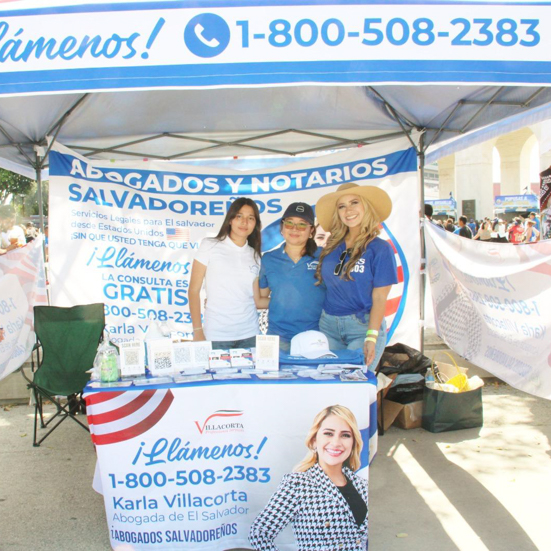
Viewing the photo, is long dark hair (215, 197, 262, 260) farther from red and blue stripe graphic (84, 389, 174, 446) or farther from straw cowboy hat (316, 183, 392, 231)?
red and blue stripe graphic (84, 389, 174, 446)

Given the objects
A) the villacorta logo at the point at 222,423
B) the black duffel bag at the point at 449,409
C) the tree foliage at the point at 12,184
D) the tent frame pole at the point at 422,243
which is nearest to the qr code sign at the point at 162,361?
the villacorta logo at the point at 222,423

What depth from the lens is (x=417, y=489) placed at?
3.26m

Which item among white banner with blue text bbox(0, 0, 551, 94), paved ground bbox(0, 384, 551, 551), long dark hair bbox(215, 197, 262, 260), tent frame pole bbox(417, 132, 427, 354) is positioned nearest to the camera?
white banner with blue text bbox(0, 0, 551, 94)

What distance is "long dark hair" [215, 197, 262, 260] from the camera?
11.0 feet

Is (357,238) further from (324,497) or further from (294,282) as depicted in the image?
(324,497)

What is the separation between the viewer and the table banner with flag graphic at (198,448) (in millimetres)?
2475

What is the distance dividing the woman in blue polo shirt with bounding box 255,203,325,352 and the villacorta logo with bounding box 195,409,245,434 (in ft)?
2.33

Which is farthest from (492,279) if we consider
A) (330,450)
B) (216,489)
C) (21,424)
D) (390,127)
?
(21,424)

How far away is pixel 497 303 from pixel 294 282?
5.07 feet

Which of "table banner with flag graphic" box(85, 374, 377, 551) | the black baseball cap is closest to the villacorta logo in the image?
"table banner with flag graphic" box(85, 374, 377, 551)

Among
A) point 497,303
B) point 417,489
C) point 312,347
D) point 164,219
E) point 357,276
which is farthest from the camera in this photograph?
point 164,219

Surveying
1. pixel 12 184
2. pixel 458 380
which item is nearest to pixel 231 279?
pixel 458 380

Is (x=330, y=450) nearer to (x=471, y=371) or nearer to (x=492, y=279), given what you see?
(x=492, y=279)

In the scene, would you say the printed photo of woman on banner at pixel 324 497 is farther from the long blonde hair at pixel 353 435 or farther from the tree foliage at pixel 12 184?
the tree foliage at pixel 12 184
